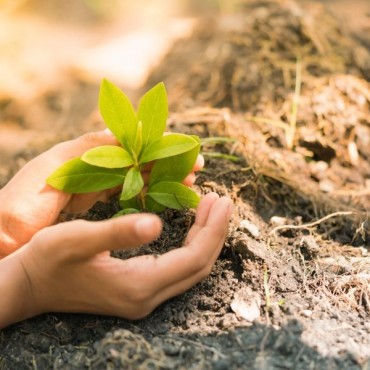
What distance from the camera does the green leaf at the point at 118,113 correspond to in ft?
3.90

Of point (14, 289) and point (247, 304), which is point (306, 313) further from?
point (14, 289)

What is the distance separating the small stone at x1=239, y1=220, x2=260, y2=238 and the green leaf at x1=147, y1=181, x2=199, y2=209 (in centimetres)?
15

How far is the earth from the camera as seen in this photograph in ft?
3.45

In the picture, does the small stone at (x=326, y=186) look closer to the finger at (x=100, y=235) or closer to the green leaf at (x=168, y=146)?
the green leaf at (x=168, y=146)

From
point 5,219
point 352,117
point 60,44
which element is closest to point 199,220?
point 5,219

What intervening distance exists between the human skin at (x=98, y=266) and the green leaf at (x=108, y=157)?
0.49 ft

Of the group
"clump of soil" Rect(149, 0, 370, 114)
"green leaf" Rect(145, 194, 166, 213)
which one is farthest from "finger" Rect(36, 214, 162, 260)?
"clump of soil" Rect(149, 0, 370, 114)

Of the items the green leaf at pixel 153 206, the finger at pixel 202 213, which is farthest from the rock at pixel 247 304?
the green leaf at pixel 153 206

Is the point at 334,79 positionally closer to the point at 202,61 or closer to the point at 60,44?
the point at 202,61

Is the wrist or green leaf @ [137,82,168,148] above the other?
green leaf @ [137,82,168,148]

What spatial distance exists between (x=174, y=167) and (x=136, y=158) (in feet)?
0.30

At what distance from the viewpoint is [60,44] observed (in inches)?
144

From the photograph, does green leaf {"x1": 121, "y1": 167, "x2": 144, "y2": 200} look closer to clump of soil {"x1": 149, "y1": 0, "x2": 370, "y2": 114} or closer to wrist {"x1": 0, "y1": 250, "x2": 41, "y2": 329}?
wrist {"x1": 0, "y1": 250, "x2": 41, "y2": 329}

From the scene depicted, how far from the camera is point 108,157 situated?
119 centimetres
